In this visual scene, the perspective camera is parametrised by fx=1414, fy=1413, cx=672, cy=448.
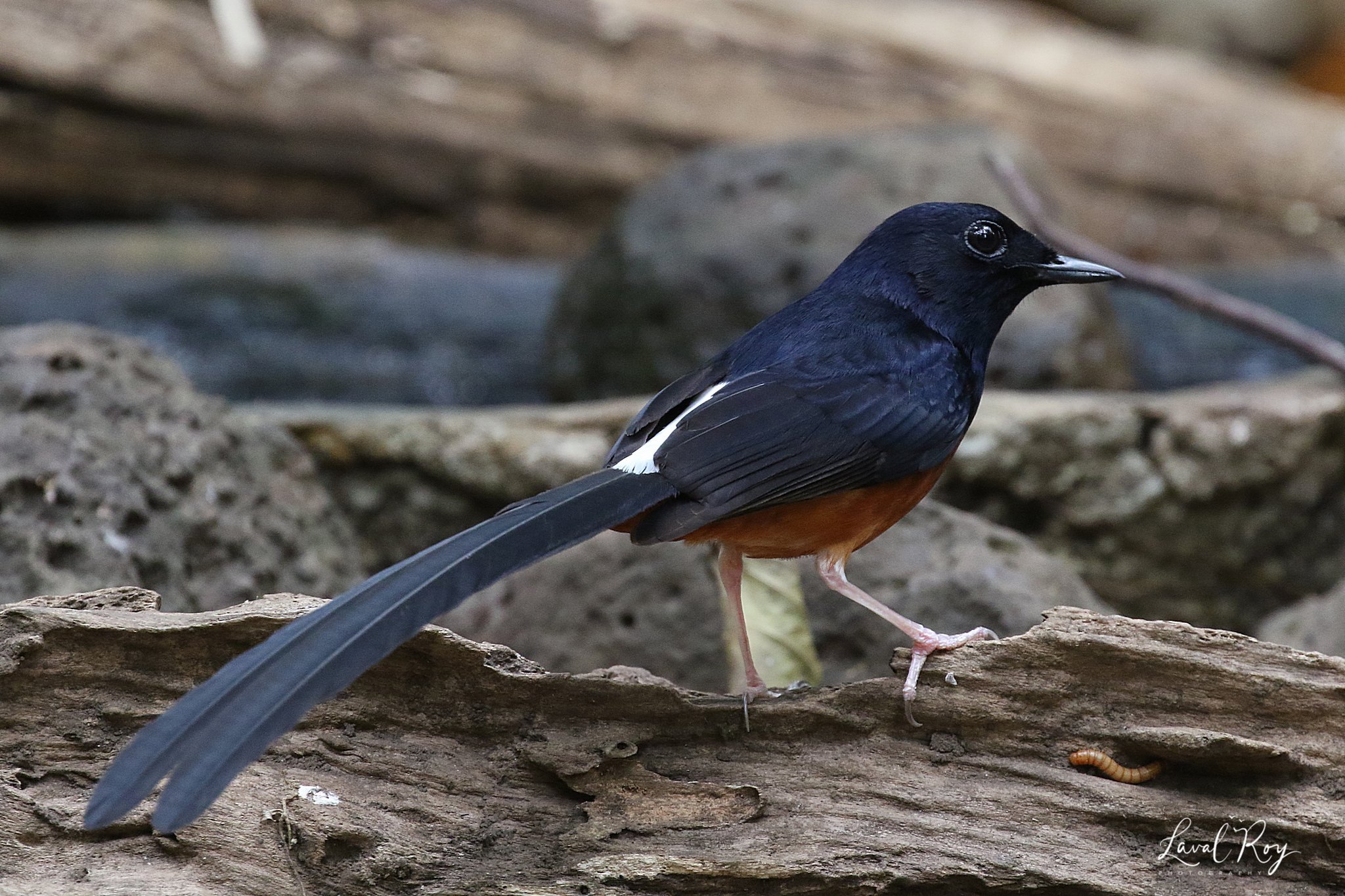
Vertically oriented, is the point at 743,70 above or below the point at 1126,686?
above

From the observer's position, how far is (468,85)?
1025 cm

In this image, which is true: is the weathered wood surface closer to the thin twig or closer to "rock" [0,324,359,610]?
"rock" [0,324,359,610]

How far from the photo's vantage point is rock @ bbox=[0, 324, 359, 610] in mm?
3896

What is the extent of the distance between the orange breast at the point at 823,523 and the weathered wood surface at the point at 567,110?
7.20 m

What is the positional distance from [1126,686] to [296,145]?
8.35 m

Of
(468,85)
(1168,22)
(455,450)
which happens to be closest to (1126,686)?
(455,450)

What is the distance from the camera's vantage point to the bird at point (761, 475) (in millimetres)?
2496

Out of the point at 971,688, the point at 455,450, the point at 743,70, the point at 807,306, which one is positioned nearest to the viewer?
the point at 971,688

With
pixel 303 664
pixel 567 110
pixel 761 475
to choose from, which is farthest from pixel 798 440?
pixel 567 110

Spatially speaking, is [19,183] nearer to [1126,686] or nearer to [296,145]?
[296,145]

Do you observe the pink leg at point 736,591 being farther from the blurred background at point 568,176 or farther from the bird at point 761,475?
the blurred background at point 568,176

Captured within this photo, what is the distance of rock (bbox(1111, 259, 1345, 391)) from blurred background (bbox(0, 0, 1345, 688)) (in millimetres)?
45

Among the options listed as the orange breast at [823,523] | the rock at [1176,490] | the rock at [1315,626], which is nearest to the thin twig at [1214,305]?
the rock at [1176,490]

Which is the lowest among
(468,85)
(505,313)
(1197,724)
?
(1197,724)
